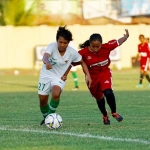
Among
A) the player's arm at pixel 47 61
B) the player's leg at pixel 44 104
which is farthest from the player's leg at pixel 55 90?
the player's arm at pixel 47 61

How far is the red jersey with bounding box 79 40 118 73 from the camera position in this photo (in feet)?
44.0

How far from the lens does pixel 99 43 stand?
13.2 m

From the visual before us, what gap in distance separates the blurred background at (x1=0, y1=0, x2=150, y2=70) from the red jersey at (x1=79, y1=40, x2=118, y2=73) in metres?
30.9

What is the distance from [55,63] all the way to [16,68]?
3249 cm

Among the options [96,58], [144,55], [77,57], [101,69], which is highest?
[77,57]

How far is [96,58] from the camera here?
1339cm

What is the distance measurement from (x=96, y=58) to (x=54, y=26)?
34.0m

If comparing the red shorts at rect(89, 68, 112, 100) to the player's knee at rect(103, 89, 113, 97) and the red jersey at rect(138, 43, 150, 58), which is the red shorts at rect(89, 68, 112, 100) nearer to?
the player's knee at rect(103, 89, 113, 97)

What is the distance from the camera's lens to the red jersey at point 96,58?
13398 mm

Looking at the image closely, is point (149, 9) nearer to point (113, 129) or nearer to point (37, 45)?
point (37, 45)

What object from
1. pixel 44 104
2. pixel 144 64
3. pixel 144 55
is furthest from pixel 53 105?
pixel 144 55

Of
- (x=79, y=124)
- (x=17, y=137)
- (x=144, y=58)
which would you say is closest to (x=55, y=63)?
(x=79, y=124)

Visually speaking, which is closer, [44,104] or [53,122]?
[53,122]

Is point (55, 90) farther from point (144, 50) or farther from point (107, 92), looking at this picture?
point (144, 50)
